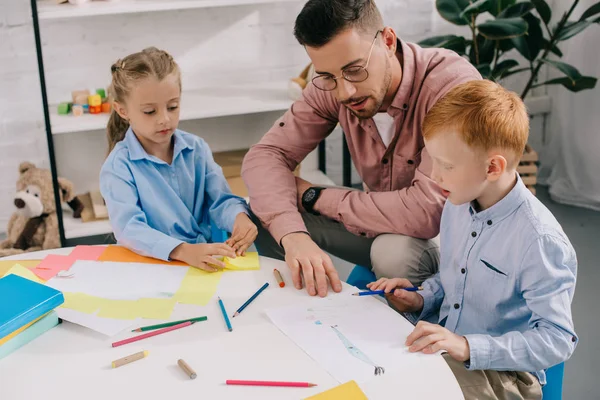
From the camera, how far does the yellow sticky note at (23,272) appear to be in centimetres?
138

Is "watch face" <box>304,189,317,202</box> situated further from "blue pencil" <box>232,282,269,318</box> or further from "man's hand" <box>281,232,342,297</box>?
"blue pencil" <box>232,282,269,318</box>

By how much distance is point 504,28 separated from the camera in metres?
2.61

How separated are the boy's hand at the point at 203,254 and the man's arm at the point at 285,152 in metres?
0.25

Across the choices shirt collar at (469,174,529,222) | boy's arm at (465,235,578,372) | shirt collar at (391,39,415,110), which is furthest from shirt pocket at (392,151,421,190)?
boy's arm at (465,235,578,372)

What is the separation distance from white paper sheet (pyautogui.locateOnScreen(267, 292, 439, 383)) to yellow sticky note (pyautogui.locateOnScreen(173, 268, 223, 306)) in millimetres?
144

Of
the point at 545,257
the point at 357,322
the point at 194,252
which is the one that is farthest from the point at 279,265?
the point at 545,257

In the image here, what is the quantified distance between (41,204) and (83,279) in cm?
150

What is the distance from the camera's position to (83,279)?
138 centimetres

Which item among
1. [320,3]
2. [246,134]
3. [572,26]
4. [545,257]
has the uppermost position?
[320,3]

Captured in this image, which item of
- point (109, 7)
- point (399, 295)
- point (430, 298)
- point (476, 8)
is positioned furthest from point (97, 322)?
point (476, 8)

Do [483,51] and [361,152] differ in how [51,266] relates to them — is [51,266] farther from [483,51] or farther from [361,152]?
[483,51]

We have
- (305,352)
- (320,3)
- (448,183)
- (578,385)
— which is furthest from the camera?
(578,385)

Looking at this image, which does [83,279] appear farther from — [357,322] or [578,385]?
[578,385]

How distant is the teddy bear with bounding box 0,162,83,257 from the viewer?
2.75 metres
